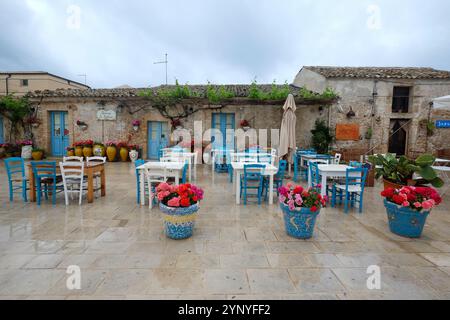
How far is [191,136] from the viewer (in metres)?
10.7

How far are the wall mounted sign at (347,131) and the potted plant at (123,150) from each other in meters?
8.81

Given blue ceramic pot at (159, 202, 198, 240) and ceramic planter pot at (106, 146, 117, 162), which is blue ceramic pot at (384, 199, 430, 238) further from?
ceramic planter pot at (106, 146, 117, 162)

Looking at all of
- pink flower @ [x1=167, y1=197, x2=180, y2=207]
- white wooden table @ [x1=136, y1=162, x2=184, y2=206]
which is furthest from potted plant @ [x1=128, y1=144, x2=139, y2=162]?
pink flower @ [x1=167, y1=197, x2=180, y2=207]

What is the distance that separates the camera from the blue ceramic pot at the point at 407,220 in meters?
3.13

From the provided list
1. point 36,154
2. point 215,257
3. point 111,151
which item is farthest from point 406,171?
point 36,154

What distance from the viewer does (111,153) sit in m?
10.3

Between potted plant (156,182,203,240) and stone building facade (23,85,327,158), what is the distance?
7608mm

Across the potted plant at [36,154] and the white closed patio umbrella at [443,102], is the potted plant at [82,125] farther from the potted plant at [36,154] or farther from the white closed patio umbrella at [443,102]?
the white closed patio umbrella at [443,102]

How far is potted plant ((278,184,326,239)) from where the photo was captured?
3023 millimetres

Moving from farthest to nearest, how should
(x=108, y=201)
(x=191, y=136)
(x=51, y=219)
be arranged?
(x=191, y=136) < (x=108, y=201) < (x=51, y=219)

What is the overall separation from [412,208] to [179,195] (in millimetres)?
2886

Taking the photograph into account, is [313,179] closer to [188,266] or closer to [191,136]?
[188,266]
